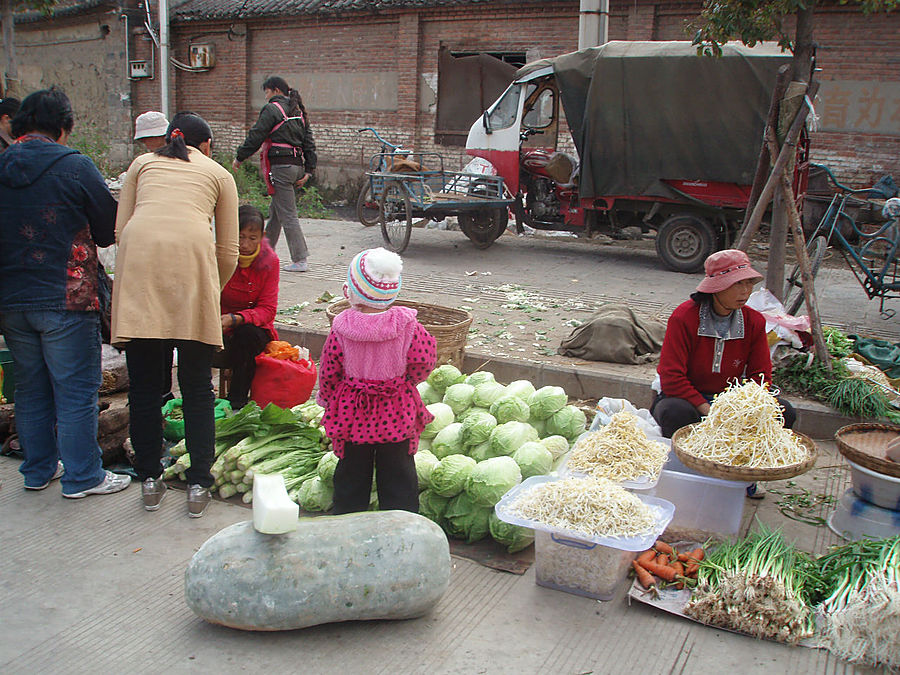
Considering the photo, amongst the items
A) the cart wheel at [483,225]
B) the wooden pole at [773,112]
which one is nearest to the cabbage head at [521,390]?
the wooden pole at [773,112]

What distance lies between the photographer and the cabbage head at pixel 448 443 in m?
4.13

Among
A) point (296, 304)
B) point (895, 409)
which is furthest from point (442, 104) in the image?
point (895, 409)

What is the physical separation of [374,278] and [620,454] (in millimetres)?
1471

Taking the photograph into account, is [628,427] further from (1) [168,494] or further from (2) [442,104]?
(2) [442,104]

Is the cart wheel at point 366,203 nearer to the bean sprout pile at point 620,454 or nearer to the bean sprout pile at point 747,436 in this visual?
the bean sprout pile at point 620,454

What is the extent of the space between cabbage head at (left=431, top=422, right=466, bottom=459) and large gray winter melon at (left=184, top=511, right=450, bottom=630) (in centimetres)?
111

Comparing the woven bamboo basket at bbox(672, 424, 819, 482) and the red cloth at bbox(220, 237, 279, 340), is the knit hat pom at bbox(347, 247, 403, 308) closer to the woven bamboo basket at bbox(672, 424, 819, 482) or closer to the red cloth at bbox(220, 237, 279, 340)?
the woven bamboo basket at bbox(672, 424, 819, 482)

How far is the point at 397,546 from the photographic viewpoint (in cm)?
296

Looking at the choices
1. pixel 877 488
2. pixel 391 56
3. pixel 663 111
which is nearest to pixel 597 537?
pixel 877 488

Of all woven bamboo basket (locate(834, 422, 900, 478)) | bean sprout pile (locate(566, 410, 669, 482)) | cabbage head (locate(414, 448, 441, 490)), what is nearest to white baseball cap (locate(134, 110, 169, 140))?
cabbage head (locate(414, 448, 441, 490))

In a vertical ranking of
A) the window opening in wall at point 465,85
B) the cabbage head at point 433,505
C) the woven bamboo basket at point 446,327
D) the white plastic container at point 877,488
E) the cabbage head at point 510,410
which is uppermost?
the window opening in wall at point 465,85

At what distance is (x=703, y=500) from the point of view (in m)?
3.79

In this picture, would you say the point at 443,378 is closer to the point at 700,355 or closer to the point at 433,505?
the point at 433,505

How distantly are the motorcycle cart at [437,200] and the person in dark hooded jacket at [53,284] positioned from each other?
21.6 ft
